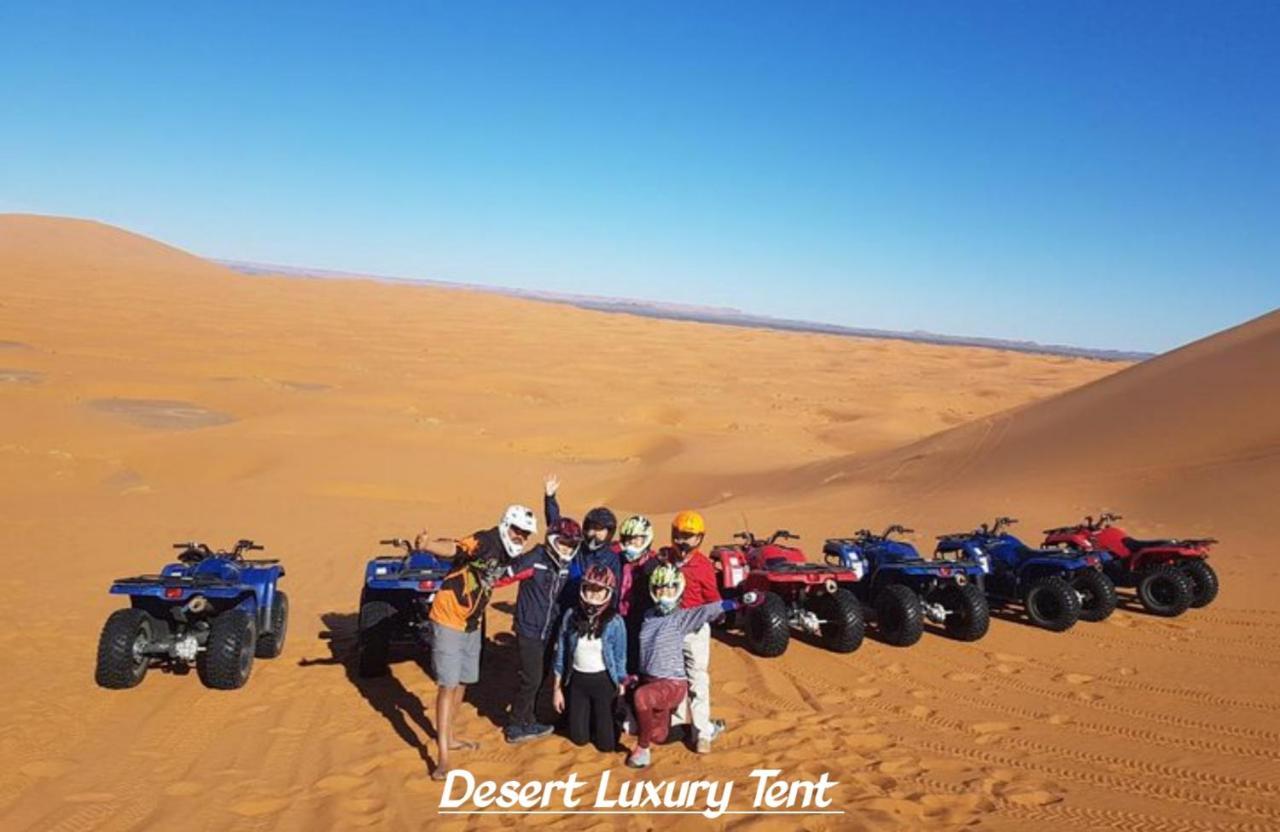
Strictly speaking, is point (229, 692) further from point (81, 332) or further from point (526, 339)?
point (526, 339)

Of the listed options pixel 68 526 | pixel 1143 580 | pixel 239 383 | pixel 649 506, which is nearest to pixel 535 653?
pixel 1143 580

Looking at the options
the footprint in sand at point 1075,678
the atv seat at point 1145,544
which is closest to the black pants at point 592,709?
the footprint in sand at point 1075,678

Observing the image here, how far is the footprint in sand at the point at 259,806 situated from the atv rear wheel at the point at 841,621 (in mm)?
4704

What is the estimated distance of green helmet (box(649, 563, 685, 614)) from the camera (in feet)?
18.0

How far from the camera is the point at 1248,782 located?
502 cm

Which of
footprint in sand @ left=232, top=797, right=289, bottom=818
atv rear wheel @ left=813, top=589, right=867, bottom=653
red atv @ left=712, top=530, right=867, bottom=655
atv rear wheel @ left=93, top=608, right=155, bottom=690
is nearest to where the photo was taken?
footprint in sand @ left=232, top=797, right=289, bottom=818

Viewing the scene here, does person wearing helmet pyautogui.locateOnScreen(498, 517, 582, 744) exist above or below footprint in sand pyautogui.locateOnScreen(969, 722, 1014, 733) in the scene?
above

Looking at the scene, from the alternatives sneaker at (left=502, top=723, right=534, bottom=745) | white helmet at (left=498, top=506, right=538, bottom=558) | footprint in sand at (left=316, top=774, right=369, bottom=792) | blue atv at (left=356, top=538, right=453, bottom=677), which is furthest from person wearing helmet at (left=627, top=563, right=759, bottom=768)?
blue atv at (left=356, top=538, right=453, bottom=677)

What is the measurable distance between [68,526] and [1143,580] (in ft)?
48.1

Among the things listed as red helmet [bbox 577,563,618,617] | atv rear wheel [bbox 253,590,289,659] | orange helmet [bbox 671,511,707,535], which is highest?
orange helmet [bbox 671,511,707,535]

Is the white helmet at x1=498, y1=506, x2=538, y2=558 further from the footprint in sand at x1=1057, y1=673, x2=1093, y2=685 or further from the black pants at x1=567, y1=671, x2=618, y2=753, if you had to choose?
the footprint in sand at x1=1057, y1=673, x2=1093, y2=685

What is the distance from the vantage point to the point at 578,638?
214 inches

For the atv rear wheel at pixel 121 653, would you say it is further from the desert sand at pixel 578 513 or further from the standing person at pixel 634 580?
the standing person at pixel 634 580

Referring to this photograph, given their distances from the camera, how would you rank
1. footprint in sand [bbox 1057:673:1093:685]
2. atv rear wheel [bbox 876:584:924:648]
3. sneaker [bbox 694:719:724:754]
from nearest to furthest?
sneaker [bbox 694:719:724:754] → footprint in sand [bbox 1057:673:1093:685] → atv rear wheel [bbox 876:584:924:648]
